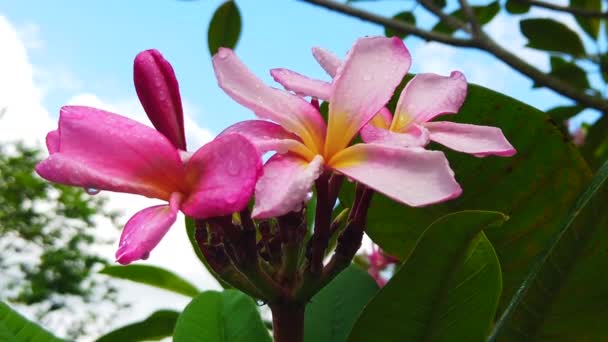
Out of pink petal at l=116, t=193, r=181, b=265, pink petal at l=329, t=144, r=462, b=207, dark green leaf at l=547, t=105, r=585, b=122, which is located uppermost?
pink petal at l=329, t=144, r=462, b=207

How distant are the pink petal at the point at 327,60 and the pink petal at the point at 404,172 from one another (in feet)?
0.47

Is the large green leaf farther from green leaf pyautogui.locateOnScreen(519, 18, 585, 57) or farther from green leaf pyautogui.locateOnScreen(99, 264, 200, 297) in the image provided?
green leaf pyautogui.locateOnScreen(519, 18, 585, 57)

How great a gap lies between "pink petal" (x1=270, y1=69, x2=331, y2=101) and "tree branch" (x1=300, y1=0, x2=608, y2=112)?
857mm

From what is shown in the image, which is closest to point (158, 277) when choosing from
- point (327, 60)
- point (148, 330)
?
point (148, 330)

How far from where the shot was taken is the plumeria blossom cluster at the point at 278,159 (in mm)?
385

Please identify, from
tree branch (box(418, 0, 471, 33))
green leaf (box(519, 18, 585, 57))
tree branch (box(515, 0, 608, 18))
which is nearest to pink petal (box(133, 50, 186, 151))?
tree branch (box(418, 0, 471, 33))

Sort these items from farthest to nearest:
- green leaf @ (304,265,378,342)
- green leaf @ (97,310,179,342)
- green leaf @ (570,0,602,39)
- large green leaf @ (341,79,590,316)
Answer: green leaf @ (570,0,602,39) < green leaf @ (97,310,179,342) < green leaf @ (304,265,378,342) < large green leaf @ (341,79,590,316)

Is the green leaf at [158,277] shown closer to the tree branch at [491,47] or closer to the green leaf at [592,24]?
the tree branch at [491,47]

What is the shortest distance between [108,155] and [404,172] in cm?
17

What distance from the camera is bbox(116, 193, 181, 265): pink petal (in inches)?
14.9

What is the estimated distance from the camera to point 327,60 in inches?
21.8

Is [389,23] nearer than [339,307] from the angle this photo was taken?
No

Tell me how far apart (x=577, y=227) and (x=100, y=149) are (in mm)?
324

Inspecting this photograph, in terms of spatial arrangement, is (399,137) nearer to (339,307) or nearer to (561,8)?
(339,307)
